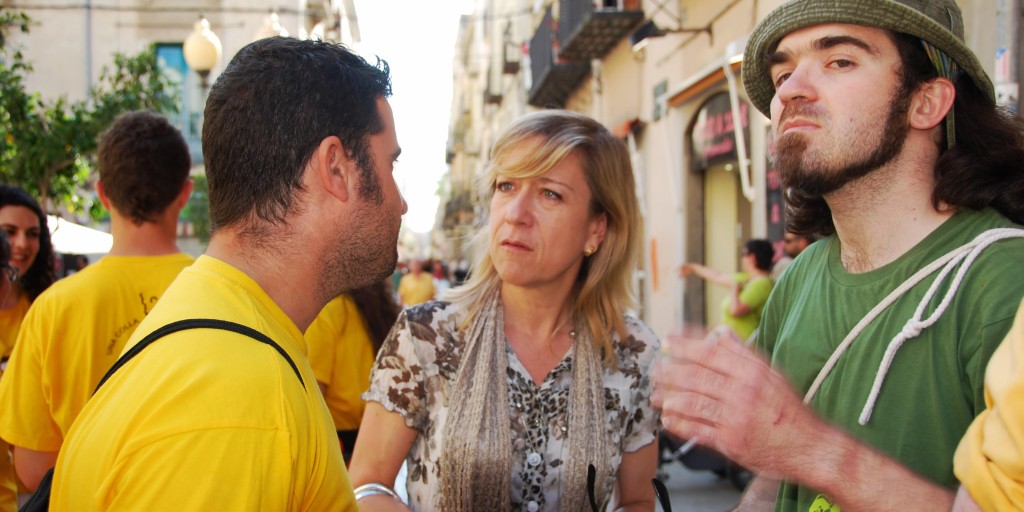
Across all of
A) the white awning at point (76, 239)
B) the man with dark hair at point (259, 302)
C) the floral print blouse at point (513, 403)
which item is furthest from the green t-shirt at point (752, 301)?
the white awning at point (76, 239)

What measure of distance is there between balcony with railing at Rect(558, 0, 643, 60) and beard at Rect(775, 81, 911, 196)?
1096cm

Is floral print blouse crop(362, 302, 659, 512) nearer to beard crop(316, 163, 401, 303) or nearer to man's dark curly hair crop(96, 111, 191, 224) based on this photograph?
beard crop(316, 163, 401, 303)

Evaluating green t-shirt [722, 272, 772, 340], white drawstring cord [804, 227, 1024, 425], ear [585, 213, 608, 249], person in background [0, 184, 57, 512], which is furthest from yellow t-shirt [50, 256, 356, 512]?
green t-shirt [722, 272, 772, 340]

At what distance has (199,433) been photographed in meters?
1.18

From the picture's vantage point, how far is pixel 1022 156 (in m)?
1.88

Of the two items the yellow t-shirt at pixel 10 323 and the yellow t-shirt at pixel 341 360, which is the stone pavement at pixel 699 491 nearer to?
the yellow t-shirt at pixel 341 360

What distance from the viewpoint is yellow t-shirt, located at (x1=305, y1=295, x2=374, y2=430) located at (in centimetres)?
383

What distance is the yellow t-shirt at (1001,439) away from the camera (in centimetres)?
109

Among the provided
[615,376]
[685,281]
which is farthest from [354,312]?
[685,281]

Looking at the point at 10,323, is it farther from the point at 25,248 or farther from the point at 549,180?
the point at 549,180

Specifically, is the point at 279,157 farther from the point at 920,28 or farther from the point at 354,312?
the point at 354,312

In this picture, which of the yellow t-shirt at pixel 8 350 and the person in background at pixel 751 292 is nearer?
the yellow t-shirt at pixel 8 350

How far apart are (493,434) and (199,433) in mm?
1289

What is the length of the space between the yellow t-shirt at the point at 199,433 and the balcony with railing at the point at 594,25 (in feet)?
38.8
